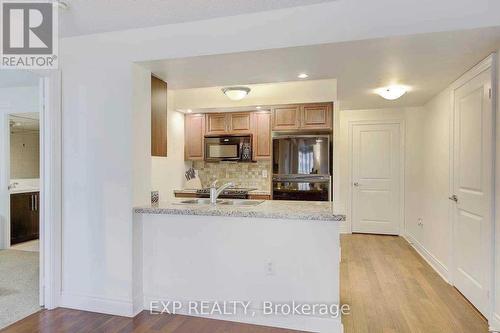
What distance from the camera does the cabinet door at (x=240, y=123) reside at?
4977 millimetres

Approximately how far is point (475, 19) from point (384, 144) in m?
3.73

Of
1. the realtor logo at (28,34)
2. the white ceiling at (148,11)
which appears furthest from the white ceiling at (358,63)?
the realtor logo at (28,34)

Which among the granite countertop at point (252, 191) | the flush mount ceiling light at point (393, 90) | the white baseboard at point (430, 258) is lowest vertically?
the white baseboard at point (430, 258)

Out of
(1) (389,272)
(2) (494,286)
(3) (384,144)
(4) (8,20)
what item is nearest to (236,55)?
(4) (8,20)

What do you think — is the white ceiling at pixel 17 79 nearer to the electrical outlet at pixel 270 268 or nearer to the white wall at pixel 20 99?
the white wall at pixel 20 99

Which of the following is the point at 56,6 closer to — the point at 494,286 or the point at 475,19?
the point at 475,19

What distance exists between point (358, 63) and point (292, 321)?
213 centimetres

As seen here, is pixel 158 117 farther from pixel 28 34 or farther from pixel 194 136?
pixel 194 136

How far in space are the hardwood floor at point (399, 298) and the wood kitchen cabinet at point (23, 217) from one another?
16.0 feet

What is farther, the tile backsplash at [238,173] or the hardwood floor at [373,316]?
the tile backsplash at [238,173]

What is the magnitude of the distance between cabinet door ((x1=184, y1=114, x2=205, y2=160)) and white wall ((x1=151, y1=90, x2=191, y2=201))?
0.08m

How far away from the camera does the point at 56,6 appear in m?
2.25

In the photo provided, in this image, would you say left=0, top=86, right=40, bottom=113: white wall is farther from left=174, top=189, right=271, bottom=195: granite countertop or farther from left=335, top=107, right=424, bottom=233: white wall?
left=335, top=107, right=424, bottom=233: white wall

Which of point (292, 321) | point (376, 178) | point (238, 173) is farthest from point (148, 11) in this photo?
point (376, 178)
